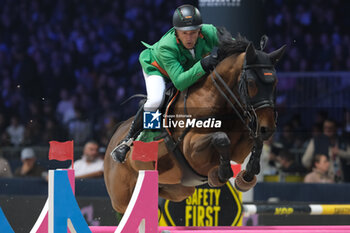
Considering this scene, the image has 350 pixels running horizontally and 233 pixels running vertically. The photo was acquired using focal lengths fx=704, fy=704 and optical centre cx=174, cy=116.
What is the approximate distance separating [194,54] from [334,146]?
9.75 feet

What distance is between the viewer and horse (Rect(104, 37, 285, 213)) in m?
4.49

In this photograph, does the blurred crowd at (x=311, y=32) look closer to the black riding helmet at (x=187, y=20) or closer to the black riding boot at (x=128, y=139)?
the black riding boot at (x=128, y=139)

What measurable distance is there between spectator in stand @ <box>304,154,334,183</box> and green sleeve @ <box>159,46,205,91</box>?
2885mm

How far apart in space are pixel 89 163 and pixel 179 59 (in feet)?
6.32

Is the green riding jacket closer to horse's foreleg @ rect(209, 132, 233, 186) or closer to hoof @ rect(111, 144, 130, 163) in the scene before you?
horse's foreleg @ rect(209, 132, 233, 186)

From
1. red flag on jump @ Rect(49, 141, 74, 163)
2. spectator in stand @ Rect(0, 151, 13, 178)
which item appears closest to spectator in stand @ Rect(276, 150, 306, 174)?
spectator in stand @ Rect(0, 151, 13, 178)

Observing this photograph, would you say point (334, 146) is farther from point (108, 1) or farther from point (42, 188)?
point (108, 1)

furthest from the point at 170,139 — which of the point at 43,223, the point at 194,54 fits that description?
the point at 43,223

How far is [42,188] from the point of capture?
708cm

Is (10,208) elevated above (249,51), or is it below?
below

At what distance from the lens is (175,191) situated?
17.7ft

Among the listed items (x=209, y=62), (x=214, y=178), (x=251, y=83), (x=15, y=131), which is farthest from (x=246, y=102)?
(x=15, y=131)

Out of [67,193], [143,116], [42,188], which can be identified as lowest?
[42,188]

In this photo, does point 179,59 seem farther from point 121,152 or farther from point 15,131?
point 15,131
